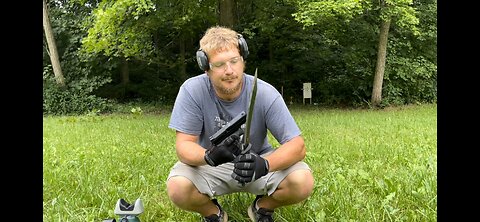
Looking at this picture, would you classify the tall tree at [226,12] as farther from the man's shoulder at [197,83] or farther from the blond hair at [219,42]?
the blond hair at [219,42]

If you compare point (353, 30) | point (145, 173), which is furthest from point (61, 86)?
point (145, 173)

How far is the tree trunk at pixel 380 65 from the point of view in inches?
716

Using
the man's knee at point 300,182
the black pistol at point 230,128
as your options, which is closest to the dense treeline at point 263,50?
the man's knee at point 300,182

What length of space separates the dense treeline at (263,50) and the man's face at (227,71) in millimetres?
12121

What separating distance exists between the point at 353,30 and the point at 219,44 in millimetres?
17601

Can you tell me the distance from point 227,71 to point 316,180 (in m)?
2.00

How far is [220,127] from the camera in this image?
345 centimetres

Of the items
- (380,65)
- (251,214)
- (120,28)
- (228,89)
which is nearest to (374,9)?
(380,65)

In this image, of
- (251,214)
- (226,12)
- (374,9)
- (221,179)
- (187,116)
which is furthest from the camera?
(374,9)

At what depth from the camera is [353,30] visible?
19938mm

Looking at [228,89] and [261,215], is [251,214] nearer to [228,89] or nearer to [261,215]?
[261,215]

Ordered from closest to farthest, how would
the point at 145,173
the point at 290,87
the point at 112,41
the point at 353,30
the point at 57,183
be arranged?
the point at 57,183 → the point at 145,173 → the point at 112,41 → the point at 353,30 → the point at 290,87
